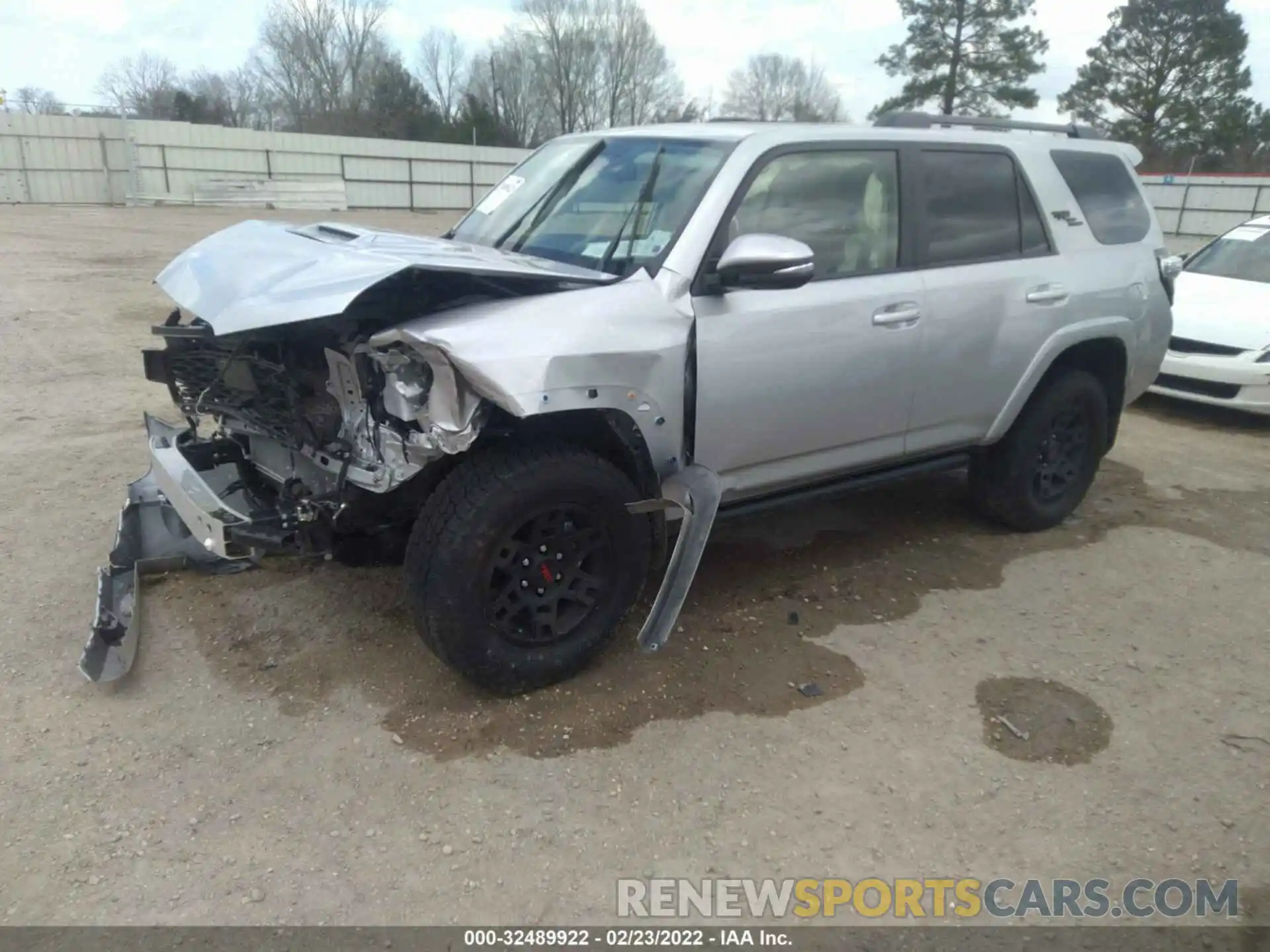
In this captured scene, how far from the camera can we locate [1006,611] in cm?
412

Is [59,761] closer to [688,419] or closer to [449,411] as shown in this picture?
[449,411]

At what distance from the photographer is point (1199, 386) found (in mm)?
7488

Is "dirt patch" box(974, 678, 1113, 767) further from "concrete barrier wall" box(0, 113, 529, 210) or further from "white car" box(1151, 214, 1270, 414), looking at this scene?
"concrete barrier wall" box(0, 113, 529, 210)

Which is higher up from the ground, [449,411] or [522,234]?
[522,234]

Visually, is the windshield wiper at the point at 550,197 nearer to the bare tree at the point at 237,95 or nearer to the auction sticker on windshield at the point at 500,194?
the auction sticker on windshield at the point at 500,194

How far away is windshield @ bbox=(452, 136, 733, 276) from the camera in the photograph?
3494 mm

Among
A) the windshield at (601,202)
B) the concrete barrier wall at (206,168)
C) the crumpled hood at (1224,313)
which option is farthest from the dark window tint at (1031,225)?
the concrete barrier wall at (206,168)

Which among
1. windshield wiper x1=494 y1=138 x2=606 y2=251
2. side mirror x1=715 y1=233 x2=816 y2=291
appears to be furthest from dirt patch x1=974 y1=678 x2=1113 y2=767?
windshield wiper x1=494 y1=138 x2=606 y2=251

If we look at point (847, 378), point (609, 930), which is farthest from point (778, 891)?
point (847, 378)

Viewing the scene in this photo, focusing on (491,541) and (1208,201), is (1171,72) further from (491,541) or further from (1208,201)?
(491,541)

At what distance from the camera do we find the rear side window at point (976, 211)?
4078 mm

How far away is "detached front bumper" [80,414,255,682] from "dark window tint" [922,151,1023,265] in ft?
10.0

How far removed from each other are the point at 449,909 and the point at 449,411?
1401 millimetres

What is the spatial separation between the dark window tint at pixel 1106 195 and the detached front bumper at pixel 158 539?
4175mm
